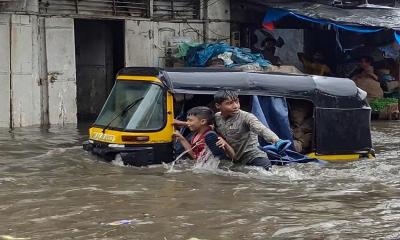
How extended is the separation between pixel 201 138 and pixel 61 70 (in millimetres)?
7489

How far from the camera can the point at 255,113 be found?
29.9 feet

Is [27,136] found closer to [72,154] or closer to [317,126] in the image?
[72,154]

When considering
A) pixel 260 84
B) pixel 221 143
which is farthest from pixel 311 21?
pixel 221 143

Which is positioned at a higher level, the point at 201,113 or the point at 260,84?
the point at 260,84

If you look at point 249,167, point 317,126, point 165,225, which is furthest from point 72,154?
point 165,225

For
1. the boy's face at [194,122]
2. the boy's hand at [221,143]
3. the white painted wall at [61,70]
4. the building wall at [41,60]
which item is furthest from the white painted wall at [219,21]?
the boy's hand at [221,143]

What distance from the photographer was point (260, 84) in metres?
9.27

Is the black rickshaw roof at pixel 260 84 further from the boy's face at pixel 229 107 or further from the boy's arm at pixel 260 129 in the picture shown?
the boy's arm at pixel 260 129

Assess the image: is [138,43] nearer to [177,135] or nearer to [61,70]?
[61,70]

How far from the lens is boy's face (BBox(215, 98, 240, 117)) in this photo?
833 centimetres

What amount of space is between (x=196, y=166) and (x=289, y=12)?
9510mm

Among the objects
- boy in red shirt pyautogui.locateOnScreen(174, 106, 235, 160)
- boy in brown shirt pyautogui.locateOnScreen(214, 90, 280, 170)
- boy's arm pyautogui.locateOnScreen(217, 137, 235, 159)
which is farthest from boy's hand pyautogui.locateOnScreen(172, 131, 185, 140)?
boy's arm pyautogui.locateOnScreen(217, 137, 235, 159)

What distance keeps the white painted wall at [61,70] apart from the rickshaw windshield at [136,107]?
20.0 ft

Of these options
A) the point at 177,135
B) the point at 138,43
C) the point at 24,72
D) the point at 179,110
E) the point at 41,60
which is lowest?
the point at 177,135
